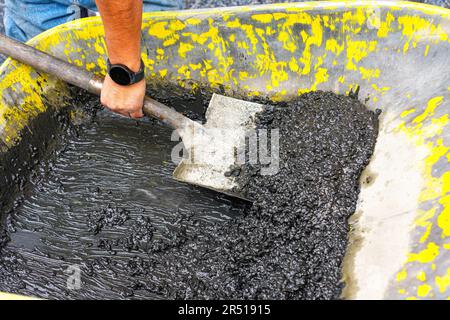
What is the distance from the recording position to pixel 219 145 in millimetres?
1909

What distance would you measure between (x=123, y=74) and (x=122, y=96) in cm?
12

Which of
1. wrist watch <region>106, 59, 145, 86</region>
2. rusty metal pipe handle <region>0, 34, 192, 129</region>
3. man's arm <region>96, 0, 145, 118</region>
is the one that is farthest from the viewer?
rusty metal pipe handle <region>0, 34, 192, 129</region>

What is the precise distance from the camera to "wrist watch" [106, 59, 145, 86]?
5.04ft

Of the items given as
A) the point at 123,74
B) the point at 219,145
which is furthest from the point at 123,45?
the point at 219,145

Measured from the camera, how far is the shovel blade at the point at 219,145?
183 cm

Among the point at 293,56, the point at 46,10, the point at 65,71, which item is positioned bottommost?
the point at 65,71

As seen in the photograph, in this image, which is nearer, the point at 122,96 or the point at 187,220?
the point at 122,96

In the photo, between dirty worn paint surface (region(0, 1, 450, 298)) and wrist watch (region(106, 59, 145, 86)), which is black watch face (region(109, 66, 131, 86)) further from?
dirty worn paint surface (region(0, 1, 450, 298))

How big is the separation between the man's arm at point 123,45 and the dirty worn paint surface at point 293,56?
44 cm

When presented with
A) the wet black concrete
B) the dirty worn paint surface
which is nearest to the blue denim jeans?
the dirty worn paint surface

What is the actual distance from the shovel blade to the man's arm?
0.32 m

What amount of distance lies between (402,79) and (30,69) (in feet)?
5.57

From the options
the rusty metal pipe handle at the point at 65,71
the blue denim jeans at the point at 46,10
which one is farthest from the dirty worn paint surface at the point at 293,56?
the blue denim jeans at the point at 46,10

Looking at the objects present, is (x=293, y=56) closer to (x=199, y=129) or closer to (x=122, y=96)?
(x=199, y=129)
